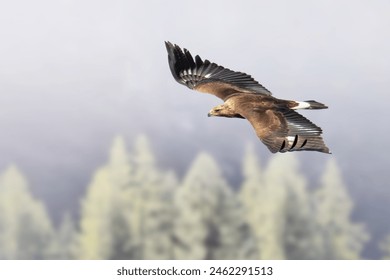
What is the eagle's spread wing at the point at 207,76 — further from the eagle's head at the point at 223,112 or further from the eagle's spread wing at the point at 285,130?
the eagle's spread wing at the point at 285,130

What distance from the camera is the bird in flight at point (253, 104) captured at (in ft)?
34.3

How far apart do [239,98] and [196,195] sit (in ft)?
28.7

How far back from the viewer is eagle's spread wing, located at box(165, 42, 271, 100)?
12.1m

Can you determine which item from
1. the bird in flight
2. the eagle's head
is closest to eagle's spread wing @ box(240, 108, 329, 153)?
the bird in flight

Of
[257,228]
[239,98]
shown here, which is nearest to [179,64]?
[239,98]

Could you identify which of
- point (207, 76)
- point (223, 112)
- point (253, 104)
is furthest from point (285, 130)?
point (207, 76)

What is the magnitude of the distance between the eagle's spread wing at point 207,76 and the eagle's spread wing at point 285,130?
2.98ft

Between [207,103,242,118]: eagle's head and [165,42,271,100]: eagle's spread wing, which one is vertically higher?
[165,42,271,100]: eagle's spread wing

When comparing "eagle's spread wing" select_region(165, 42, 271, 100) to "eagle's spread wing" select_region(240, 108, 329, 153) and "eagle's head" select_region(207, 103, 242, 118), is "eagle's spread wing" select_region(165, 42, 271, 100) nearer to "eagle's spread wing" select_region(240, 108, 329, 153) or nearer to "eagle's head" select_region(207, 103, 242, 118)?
"eagle's head" select_region(207, 103, 242, 118)

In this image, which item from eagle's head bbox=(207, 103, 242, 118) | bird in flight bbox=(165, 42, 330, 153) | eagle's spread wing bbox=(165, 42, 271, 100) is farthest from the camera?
eagle's spread wing bbox=(165, 42, 271, 100)

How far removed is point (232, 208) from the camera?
20562 mm

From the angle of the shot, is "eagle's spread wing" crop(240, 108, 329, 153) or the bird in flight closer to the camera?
"eagle's spread wing" crop(240, 108, 329, 153)

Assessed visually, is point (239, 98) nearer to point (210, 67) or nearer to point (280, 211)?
point (210, 67)

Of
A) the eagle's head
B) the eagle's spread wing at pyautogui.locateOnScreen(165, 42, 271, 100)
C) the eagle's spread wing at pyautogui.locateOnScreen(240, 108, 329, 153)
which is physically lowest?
the eagle's spread wing at pyautogui.locateOnScreen(240, 108, 329, 153)
